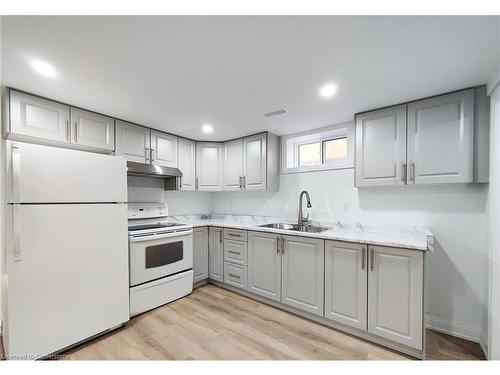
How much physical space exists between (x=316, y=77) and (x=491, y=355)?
237 centimetres

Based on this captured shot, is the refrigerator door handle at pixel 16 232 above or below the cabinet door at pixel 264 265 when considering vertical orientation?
above

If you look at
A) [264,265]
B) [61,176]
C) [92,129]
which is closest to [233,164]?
[264,265]

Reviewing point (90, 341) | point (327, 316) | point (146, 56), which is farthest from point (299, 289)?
point (146, 56)

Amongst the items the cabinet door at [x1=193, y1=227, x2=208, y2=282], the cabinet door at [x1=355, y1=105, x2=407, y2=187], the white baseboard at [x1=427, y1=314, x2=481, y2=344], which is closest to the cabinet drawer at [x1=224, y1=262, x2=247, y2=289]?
the cabinet door at [x1=193, y1=227, x2=208, y2=282]

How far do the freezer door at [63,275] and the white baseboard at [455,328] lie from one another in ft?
9.61

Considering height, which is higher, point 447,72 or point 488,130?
point 447,72

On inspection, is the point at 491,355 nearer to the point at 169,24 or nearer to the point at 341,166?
the point at 341,166

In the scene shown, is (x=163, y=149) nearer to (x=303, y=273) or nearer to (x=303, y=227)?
(x=303, y=227)

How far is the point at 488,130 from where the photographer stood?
1.75m

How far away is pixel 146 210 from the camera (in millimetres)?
2928

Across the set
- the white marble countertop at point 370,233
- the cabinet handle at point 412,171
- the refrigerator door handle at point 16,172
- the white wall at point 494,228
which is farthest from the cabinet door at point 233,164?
the white wall at point 494,228

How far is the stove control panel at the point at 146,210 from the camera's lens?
2781 mm

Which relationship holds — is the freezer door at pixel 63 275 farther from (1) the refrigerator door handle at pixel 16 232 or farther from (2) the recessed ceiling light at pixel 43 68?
(2) the recessed ceiling light at pixel 43 68

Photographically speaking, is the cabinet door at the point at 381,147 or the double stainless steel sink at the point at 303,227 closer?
the cabinet door at the point at 381,147
